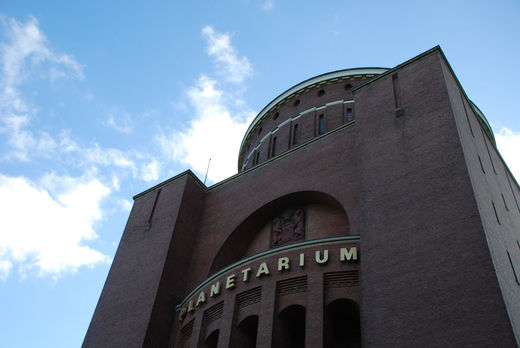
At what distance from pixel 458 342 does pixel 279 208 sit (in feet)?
35.0

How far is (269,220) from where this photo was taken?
20.6m

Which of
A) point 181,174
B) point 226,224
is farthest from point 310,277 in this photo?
point 181,174

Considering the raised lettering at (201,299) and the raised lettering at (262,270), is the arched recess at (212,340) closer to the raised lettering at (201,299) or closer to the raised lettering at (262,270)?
the raised lettering at (201,299)

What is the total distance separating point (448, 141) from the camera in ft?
46.3

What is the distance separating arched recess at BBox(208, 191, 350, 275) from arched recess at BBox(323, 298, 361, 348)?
12.3 ft

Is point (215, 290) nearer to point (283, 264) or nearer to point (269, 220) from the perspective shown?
point (283, 264)

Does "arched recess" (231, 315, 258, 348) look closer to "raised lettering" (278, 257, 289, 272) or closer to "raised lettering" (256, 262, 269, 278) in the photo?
"raised lettering" (256, 262, 269, 278)

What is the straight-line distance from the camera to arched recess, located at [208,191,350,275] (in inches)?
719

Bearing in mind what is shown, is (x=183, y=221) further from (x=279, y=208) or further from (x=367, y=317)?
(x=367, y=317)

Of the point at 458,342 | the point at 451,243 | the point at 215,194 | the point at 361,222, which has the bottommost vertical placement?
the point at 458,342

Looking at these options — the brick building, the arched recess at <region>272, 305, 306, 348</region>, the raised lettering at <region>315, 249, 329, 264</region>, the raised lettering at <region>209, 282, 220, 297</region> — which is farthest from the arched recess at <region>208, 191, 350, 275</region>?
the arched recess at <region>272, 305, 306, 348</region>

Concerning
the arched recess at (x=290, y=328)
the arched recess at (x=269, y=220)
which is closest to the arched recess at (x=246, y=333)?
the arched recess at (x=290, y=328)

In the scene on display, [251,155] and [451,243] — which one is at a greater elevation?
[251,155]

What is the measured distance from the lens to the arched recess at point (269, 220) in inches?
719
